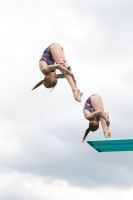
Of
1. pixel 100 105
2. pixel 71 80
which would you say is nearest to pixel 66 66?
pixel 71 80

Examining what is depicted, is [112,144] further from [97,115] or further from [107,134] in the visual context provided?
[97,115]

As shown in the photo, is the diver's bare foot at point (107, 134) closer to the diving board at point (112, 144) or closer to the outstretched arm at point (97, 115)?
the outstretched arm at point (97, 115)

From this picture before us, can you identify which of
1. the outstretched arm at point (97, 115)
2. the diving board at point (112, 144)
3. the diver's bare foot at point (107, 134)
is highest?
the outstretched arm at point (97, 115)

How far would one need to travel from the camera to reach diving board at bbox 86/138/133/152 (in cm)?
1339

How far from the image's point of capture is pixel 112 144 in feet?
44.9

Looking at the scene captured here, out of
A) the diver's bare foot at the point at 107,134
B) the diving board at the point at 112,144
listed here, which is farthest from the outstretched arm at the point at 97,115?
the diving board at the point at 112,144

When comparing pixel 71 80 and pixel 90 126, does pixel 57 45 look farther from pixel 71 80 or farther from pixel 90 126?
pixel 90 126

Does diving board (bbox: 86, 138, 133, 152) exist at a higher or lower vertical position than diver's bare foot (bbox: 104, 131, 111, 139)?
lower

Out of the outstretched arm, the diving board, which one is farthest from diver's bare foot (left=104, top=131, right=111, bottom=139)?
the diving board

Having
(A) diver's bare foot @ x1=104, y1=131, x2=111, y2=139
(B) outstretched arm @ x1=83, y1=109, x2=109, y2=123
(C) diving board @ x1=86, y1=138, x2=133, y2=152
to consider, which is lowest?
(C) diving board @ x1=86, y1=138, x2=133, y2=152

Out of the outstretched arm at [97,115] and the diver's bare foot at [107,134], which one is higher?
the outstretched arm at [97,115]

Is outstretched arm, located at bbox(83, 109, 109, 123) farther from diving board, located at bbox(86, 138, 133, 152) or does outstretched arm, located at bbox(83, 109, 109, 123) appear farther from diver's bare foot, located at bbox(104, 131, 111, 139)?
diving board, located at bbox(86, 138, 133, 152)

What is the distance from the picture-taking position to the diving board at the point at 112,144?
1339cm

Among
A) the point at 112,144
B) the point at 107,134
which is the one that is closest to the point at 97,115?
the point at 107,134
